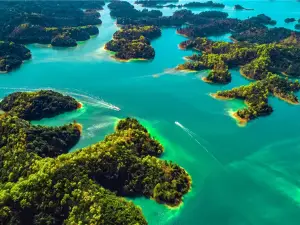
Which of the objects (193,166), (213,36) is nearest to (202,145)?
(193,166)

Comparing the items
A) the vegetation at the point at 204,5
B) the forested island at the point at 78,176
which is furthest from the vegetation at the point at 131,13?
the forested island at the point at 78,176

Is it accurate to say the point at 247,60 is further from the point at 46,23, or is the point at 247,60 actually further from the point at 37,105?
the point at 46,23

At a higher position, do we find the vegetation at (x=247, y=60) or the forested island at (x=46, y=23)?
the vegetation at (x=247, y=60)

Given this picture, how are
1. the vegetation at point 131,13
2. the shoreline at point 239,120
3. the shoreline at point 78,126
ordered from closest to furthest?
the shoreline at point 78,126 < the shoreline at point 239,120 < the vegetation at point 131,13

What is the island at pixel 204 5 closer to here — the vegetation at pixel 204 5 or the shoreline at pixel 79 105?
the vegetation at pixel 204 5

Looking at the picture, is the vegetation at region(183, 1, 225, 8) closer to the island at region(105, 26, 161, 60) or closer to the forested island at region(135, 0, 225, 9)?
the forested island at region(135, 0, 225, 9)

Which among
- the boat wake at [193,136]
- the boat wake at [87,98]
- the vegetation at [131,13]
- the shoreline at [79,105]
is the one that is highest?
the boat wake at [193,136]
